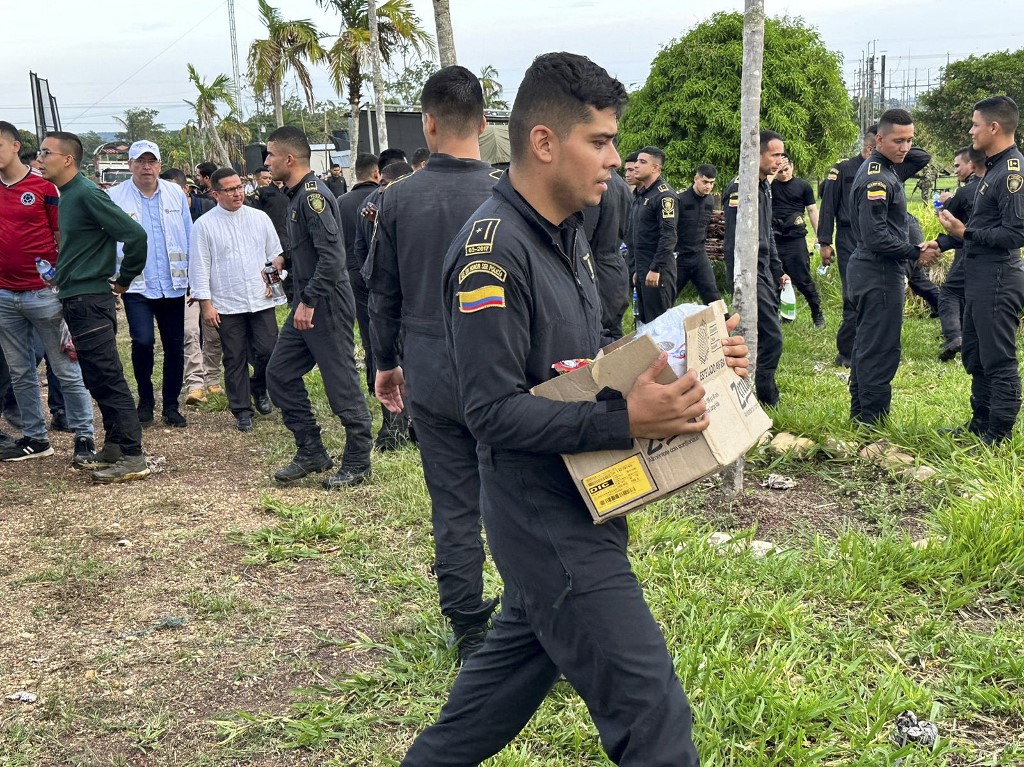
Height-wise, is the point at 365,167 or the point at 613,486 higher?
the point at 365,167

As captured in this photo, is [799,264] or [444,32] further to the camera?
[799,264]

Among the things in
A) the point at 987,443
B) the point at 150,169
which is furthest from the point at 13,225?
the point at 987,443

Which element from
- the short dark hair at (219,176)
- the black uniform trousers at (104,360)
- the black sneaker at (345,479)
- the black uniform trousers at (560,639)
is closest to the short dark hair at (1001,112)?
the black sneaker at (345,479)

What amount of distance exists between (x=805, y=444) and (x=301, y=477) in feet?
11.0

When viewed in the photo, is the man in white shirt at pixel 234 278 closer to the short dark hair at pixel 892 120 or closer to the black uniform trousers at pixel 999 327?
the short dark hair at pixel 892 120

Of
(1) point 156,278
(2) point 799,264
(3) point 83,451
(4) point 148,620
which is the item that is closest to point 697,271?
(2) point 799,264

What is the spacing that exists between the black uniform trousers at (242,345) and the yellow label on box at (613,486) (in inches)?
239

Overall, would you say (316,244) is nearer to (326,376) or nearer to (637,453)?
(326,376)

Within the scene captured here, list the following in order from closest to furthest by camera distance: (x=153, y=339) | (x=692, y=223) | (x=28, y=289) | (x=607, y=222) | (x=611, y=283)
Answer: (x=607, y=222), (x=611, y=283), (x=28, y=289), (x=153, y=339), (x=692, y=223)

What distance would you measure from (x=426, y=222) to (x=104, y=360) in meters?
3.22

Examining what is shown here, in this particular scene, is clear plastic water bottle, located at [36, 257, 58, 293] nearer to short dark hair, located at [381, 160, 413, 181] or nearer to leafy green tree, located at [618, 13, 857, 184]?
short dark hair, located at [381, 160, 413, 181]

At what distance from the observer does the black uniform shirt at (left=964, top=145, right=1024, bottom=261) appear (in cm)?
555

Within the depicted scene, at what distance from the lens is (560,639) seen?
2.08 meters

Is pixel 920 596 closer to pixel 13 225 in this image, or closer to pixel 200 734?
pixel 200 734
